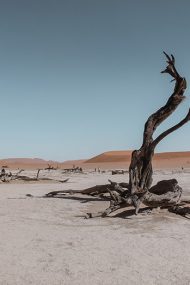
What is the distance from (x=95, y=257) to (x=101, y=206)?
6439 mm

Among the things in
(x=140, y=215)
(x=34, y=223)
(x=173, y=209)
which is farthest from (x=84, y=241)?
(x=173, y=209)

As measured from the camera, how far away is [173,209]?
36.9 ft

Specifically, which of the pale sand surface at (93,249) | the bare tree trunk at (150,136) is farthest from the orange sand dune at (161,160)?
the pale sand surface at (93,249)

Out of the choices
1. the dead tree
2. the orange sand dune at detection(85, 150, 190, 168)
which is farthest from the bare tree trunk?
the orange sand dune at detection(85, 150, 190, 168)

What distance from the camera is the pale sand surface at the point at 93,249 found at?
5.64m

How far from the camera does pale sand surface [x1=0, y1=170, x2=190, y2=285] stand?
5637 mm

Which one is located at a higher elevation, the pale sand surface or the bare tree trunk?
the bare tree trunk

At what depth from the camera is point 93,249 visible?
7.15 metres

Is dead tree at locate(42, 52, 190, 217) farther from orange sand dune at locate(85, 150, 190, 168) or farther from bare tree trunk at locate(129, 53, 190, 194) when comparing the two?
orange sand dune at locate(85, 150, 190, 168)

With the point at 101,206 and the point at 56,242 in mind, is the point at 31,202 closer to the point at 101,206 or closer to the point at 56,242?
the point at 101,206

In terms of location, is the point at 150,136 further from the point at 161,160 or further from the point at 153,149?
the point at 161,160

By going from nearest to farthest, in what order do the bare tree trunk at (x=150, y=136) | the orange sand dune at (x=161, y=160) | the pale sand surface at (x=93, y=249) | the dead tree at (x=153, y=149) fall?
1. the pale sand surface at (x=93, y=249)
2. the dead tree at (x=153, y=149)
3. the bare tree trunk at (x=150, y=136)
4. the orange sand dune at (x=161, y=160)

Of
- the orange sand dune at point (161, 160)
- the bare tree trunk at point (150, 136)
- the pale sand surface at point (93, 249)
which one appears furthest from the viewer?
the orange sand dune at point (161, 160)

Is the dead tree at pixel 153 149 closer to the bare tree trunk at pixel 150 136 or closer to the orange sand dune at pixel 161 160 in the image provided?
the bare tree trunk at pixel 150 136
